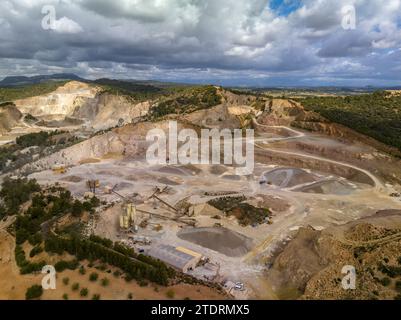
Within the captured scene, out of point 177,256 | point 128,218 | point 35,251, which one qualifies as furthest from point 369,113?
point 35,251

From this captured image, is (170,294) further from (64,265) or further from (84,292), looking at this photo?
(64,265)

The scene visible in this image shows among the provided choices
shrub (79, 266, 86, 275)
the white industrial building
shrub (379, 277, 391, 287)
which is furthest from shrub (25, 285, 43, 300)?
shrub (379, 277, 391, 287)

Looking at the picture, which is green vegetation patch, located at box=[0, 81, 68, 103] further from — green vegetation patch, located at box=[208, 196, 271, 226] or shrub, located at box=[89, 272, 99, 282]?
shrub, located at box=[89, 272, 99, 282]

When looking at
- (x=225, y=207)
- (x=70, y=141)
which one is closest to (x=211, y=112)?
(x=70, y=141)

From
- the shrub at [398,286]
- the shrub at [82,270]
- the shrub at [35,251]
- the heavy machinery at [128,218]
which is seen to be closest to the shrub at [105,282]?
the shrub at [82,270]

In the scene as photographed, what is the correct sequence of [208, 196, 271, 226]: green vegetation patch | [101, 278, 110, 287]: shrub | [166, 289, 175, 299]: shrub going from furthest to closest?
1. [208, 196, 271, 226]: green vegetation patch
2. [101, 278, 110, 287]: shrub
3. [166, 289, 175, 299]: shrub
